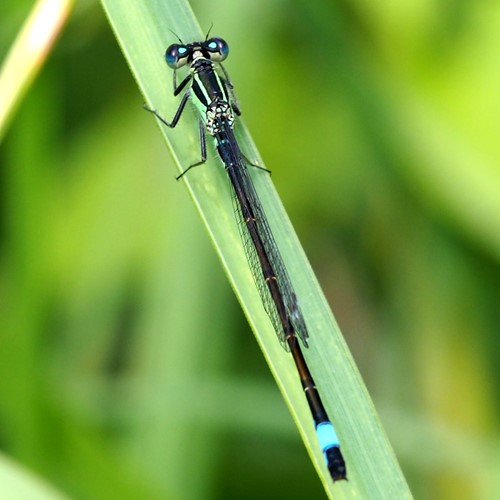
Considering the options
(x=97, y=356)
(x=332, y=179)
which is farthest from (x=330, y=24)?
(x=97, y=356)

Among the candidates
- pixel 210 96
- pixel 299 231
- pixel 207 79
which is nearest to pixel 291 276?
pixel 210 96

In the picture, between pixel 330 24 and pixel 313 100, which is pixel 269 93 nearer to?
pixel 313 100

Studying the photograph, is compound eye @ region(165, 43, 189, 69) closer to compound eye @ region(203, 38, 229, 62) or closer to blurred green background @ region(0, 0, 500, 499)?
compound eye @ region(203, 38, 229, 62)

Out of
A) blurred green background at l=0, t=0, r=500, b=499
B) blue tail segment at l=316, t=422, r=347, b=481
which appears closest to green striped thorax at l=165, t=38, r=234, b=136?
blurred green background at l=0, t=0, r=500, b=499

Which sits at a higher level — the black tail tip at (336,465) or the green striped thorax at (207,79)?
the green striped thorax at (207,79)

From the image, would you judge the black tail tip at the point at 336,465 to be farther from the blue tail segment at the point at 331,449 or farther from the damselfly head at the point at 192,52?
the damselfly head at the point at 192,52

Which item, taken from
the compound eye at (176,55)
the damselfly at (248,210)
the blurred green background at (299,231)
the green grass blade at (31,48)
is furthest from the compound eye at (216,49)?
the blurred green background at (299,231)
